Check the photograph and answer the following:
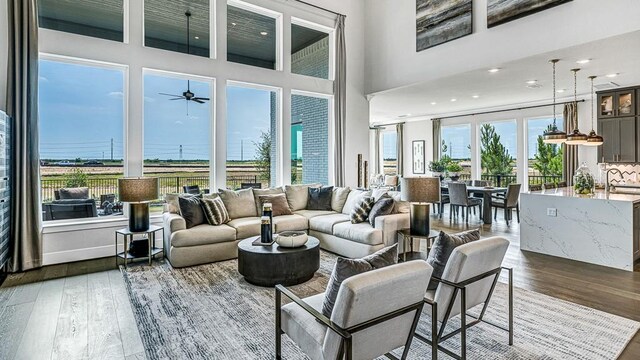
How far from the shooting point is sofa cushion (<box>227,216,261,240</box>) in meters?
4.86

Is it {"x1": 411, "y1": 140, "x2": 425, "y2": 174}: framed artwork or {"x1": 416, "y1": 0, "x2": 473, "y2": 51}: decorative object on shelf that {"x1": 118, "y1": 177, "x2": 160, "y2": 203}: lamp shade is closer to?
{"x1": 416, "y1": 0, "x2": 473, "y2": 51}: decorative object on shelf

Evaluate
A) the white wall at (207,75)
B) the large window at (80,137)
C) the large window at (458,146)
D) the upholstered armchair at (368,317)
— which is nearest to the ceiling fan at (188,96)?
the white wall at (207,75)

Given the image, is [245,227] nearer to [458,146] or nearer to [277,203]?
[277,203]

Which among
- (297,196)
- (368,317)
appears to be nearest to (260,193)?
(297,196)

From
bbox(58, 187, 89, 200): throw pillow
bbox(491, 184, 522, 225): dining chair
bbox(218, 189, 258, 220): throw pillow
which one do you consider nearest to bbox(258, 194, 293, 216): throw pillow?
bbox(218, 189, 258, 220): throw pillow

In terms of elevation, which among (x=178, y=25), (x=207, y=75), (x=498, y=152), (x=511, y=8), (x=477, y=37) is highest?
(x=178, y=25)

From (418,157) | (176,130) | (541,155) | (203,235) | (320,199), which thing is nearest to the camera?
(203,235)

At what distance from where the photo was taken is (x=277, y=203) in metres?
5.61

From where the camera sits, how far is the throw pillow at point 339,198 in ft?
19.5

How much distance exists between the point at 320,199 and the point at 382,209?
64.4 inches

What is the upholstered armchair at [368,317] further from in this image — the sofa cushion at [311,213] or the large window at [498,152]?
the large window at [498,152]

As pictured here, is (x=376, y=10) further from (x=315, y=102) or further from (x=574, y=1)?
(x=574, y=1)

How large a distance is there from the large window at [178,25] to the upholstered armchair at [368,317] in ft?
17.1

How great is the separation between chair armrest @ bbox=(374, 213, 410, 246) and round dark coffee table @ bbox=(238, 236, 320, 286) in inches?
45.4
